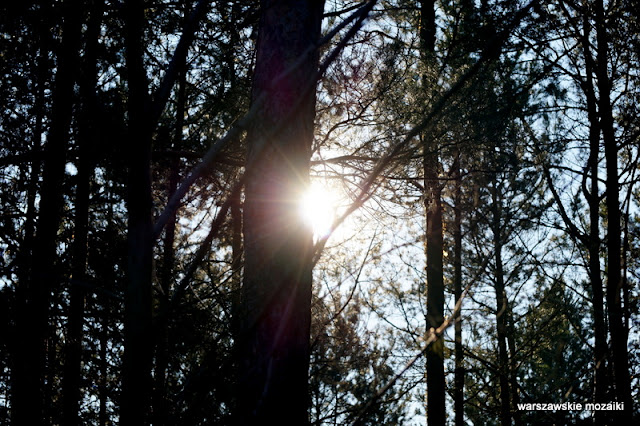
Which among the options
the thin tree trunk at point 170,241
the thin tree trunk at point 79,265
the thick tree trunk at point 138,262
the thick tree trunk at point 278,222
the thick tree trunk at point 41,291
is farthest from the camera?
the thin tree trunk at point 170,241

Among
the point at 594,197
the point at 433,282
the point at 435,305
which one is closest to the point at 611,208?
the point at 594,197

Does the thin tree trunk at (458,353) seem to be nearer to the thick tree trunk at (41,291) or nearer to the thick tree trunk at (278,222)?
the thick tree trunk at (41,291)

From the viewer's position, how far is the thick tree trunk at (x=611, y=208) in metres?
6.22

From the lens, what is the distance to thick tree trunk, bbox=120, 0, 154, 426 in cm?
83

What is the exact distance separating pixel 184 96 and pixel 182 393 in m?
6.20

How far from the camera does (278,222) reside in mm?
2098

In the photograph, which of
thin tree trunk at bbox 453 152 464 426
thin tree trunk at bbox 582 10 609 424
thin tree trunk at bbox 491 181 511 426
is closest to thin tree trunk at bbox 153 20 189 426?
thin tree trunk at bbox 453 152 464 426

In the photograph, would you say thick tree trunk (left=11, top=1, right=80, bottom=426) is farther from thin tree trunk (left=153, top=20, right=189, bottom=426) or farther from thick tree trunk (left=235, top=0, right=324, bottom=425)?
thick tree trunk (left=235, top=0, right=324, bottom=425)

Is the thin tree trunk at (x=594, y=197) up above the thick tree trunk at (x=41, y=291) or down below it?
above

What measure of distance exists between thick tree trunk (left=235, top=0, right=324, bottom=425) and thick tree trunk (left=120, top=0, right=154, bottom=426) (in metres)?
0.80

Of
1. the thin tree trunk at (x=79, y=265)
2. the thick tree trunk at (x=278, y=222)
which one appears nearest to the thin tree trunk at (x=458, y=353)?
the thin tree trunk at (x=79, y=265)

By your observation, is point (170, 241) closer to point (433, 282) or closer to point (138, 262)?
point (433, 282)

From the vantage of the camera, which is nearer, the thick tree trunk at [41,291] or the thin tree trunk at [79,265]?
the thick tree trunk at [41,291]

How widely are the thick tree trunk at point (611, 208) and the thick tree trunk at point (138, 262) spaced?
6.28 meters
